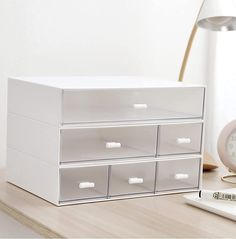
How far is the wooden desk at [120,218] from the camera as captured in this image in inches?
50.4

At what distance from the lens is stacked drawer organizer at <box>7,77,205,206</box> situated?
4.85 feet

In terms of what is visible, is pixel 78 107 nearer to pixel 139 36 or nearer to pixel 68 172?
pixel 68 172

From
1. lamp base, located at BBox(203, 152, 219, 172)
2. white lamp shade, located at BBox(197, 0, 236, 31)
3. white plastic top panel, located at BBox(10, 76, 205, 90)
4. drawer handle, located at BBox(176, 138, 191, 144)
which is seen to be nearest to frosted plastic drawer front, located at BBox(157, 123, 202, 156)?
drawer handle, located at BBox(176, 138, 191, 144)

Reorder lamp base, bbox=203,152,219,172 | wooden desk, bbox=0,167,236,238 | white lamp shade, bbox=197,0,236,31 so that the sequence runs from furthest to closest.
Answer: lamp base, bbox=203,152,219,172
white lamp shade, bbox=197,0,236,31
wooden desk, bbox=0,167,236,238

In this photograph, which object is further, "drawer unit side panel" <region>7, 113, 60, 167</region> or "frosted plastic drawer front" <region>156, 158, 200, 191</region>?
"frosted plastic drawer front" <region>156, 158, 200, 191</region>

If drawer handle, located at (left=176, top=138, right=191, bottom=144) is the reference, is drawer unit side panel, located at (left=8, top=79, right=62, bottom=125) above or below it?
above

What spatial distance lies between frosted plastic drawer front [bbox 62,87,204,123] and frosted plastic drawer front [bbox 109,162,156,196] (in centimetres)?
12

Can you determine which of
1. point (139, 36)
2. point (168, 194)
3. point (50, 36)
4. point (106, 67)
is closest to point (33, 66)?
point (50, 36)

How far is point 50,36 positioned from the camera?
76.9 inches

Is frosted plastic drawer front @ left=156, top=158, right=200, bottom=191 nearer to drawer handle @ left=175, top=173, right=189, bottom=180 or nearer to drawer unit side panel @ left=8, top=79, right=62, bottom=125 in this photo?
drawer handle @ left=175, top=173, right=189, bottom=180

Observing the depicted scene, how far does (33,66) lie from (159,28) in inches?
20.3

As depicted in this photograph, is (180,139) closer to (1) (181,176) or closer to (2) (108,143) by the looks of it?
(1) (181,176)

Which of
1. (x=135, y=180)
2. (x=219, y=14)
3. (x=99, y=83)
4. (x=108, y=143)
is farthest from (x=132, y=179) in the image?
(x=219, y=14)

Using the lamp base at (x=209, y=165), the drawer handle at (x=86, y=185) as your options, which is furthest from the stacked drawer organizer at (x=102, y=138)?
the lamp base at (x=209, y=165)
